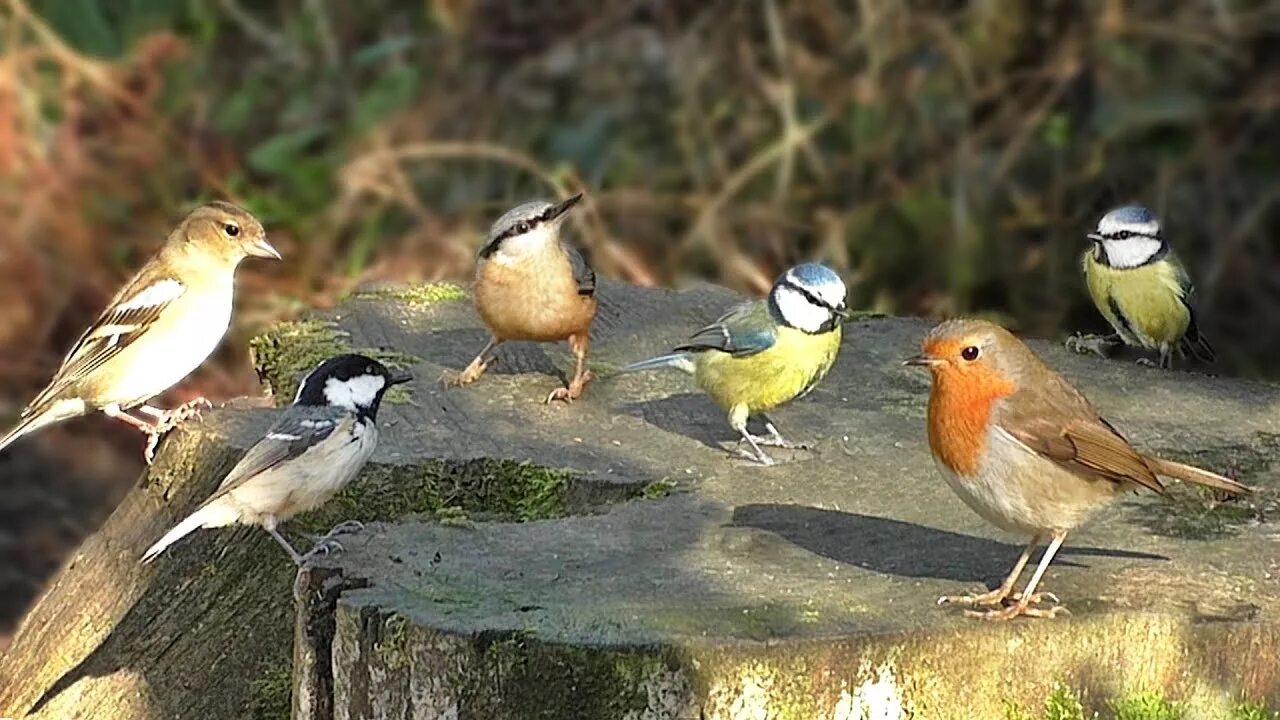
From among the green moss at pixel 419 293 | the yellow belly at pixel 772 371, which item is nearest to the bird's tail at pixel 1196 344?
the yellow belly at pixel 772 371

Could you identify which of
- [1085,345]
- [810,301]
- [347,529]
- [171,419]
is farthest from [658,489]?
[1085,345]

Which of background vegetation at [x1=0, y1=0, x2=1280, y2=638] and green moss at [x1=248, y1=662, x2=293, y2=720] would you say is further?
background vegetation at [x1=0, y1=0, x2=1280, y2=638]

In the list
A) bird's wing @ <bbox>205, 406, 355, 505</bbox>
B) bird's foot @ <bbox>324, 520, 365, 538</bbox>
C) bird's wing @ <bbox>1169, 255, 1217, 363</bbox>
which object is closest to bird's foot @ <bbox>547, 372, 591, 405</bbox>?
bird's wing @ <bbox>205, 406, 355, 505</bbox>

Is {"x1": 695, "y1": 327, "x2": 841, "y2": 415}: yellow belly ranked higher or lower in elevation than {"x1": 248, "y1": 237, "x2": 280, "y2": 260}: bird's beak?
lower

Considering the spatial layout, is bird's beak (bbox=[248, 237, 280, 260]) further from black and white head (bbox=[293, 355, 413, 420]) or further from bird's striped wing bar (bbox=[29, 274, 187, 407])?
black and white head (bbox=[293, 355, 413, 420])

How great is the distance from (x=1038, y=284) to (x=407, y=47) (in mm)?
3848

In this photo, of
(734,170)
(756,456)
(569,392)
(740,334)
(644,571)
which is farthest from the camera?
(734,170)

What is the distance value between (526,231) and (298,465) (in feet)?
5.09

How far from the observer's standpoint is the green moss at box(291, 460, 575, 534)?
487 centimetres

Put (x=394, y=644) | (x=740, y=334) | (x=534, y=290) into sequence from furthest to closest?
(x=534, y=290) < (x=740, y=334) < (x=394, y=644)

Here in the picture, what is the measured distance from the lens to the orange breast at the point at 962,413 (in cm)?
421

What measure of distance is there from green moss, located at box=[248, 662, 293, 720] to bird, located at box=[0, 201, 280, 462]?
1.55m

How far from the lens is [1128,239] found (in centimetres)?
680

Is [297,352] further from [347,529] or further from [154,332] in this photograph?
[347,529]
